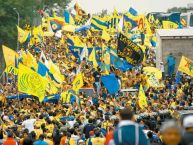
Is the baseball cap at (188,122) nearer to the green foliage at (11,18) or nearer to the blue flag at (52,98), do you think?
the blue flag at (52,98)

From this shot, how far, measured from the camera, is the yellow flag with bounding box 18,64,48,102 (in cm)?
2089

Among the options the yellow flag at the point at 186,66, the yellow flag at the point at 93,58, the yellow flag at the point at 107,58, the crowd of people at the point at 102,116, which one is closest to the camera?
the crowd of people at the point at 102,116

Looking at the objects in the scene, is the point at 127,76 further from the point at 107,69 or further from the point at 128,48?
the point at 128,48

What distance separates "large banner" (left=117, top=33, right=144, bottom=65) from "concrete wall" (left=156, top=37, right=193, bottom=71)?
8.90 m

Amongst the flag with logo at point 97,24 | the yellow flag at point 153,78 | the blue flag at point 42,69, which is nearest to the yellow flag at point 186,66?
the yellow flag at point 153,78

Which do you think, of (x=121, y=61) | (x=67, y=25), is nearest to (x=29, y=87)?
(x=121, y=61)

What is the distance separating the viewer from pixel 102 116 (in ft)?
61.9

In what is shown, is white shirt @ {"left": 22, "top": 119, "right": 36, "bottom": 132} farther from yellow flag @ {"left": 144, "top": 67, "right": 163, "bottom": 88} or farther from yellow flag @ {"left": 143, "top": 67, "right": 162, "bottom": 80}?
yellow flag @ {"left": 143, "top": 67, "right": 162, "bottom": 80}

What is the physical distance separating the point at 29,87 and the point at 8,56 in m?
5.40

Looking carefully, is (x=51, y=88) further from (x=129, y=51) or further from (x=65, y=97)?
(x=129, y=51)

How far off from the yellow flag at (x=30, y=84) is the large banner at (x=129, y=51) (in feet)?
19.6

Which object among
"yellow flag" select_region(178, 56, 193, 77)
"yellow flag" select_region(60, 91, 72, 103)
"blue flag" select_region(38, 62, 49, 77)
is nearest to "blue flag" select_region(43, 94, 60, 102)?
"yellow flag" select_region(60, 91, 72, 103)

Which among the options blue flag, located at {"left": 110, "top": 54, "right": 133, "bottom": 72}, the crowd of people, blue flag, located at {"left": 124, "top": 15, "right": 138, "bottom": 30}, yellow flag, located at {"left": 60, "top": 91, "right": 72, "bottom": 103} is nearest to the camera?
the crowd of people

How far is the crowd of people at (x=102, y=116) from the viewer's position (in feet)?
26.2
